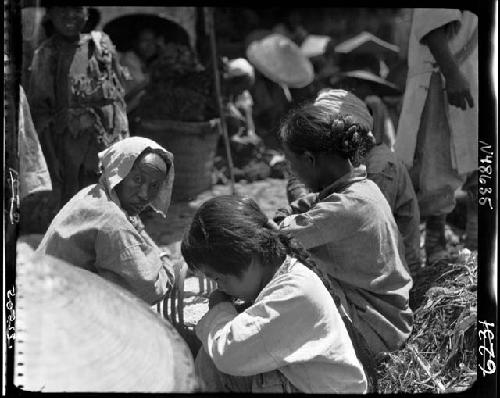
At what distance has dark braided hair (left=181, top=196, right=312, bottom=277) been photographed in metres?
2.28

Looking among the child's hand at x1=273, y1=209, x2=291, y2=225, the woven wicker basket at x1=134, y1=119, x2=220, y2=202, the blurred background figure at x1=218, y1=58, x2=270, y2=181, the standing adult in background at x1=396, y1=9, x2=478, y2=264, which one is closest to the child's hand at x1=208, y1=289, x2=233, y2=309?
the child's hand at x1=273, y1=209, x2=291, y2=225

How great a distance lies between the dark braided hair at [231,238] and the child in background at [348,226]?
14.8 inches

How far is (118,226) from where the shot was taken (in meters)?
2.61

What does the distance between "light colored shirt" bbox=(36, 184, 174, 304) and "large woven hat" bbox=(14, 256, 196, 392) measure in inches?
11.2

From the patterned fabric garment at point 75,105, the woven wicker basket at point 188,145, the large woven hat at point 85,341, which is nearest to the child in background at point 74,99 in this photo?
the patterned fabric garment at point 75,105

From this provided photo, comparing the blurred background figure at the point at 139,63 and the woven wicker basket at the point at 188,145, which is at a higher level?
the blurred background figure at the point at 139,63

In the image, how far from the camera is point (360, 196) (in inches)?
107

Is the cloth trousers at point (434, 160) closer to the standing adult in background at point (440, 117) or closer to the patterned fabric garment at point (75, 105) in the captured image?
the standing adult in background at point (440, 117)

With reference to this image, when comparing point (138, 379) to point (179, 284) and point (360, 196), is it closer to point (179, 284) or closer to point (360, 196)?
point (179, 284)

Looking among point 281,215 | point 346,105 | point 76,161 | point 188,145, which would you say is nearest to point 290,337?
point 281,215

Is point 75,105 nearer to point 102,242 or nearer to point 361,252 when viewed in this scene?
point 102,242

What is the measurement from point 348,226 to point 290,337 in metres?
0.60

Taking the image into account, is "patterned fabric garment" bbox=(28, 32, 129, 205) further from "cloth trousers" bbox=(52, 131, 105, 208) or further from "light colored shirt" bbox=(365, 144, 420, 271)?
"light colored shirt" bbox=(365, 144, 420, 271)

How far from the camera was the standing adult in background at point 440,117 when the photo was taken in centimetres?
287
